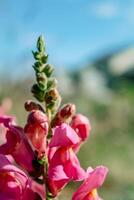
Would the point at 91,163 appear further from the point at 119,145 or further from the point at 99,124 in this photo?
the point at 99,124

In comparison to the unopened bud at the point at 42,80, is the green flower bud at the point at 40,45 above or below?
above

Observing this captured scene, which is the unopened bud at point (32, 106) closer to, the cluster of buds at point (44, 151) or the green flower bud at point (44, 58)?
the cluster of buds at point (44, 151)

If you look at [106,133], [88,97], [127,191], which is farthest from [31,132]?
[88,97]

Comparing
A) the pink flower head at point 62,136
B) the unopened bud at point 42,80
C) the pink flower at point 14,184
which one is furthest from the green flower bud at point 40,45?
the pink flower at point 14,184

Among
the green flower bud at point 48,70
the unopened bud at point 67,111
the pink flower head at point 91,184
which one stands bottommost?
the pink flower head at point 91,184

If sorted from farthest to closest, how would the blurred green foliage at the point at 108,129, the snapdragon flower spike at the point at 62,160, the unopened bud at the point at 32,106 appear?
1. the blurred green foliage at the point at 108,129
2. the unopened bud at the point at 32,106
3. the snapdragon flower spike at the point at 62,160

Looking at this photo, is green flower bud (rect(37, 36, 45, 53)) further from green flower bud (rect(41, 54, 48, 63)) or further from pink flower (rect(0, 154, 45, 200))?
pink flower (rect(0, 154, 45, 200))
